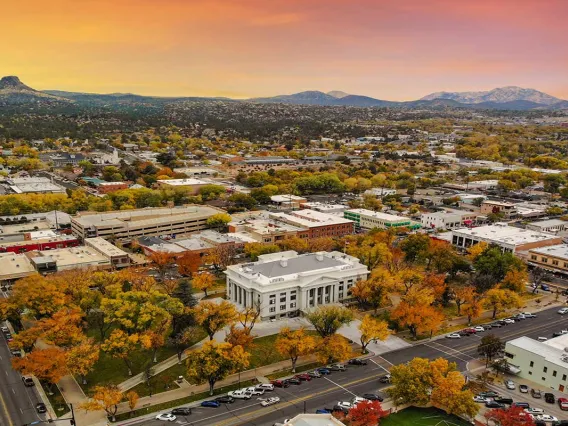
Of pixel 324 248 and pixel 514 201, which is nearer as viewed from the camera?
pixel 324 248

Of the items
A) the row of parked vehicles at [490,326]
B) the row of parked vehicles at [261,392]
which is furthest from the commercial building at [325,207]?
the row of parked vehicles at [261,392]

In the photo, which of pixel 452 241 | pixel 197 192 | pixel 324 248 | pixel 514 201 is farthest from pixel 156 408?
pixel 514 201

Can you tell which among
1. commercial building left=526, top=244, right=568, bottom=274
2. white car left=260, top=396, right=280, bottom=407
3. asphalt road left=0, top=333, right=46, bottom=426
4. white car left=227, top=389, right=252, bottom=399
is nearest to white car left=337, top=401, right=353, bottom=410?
white car left=260, top=396, right=280, bottom=407

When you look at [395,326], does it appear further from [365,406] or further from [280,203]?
[280,203]

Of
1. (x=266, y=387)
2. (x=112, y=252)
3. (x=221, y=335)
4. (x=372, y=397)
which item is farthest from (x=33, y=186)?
(x=372, y=397)

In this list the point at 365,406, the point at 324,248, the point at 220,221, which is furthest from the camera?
the point at 220,221

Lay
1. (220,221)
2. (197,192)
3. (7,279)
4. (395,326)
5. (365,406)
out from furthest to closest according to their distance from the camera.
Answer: (197,192)
(220,221)
(7,279)
(395,326)
(365,406)

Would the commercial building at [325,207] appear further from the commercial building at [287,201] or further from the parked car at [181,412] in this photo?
the parked car at [181,412]
